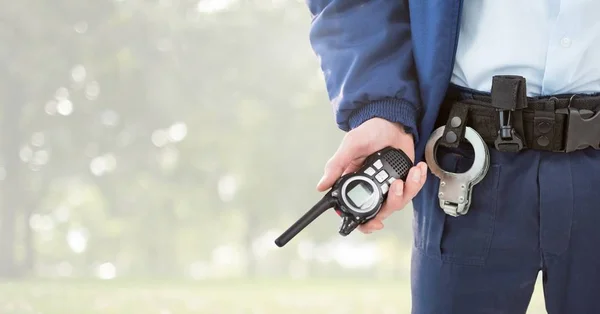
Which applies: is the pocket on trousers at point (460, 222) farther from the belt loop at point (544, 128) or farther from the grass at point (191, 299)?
the grass at point (191, 299)

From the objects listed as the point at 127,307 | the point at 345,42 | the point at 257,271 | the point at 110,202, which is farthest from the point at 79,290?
the point at 345,42

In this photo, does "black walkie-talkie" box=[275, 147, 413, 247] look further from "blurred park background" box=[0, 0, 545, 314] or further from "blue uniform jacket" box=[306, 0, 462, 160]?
"blurred park background" box=[0, 0, 545, 314]

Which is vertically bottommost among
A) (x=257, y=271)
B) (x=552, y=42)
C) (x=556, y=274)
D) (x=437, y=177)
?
(x=257, y=271)

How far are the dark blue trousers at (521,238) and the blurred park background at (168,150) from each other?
3.03 meters

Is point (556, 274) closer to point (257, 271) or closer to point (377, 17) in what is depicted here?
point (377, 17)

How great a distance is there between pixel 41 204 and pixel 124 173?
0.50 m

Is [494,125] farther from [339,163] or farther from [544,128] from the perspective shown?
[339,163]

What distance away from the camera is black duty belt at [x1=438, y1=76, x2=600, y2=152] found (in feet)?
2.61

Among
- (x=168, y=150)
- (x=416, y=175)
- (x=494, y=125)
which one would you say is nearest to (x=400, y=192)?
(x=416, y=175)

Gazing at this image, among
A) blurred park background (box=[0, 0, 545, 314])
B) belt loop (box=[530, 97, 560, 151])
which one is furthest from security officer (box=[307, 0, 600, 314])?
blurred park background (box=[0, 0, 545, 314])

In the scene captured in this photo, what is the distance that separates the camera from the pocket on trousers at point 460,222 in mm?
821

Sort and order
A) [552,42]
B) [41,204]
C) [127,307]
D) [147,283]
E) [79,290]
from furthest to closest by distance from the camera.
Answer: [41,204], [147,283], [79,290], [127,307], [552,42]

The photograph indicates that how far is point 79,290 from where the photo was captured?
3.61 m

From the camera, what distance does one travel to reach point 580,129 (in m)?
0.80
